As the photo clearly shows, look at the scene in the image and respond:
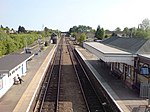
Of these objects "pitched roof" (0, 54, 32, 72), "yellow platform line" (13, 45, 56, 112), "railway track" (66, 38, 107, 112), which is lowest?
"railway track" (66, 38, 107, 112)

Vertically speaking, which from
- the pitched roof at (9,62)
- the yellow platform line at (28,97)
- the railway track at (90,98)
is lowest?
the railway track at (90,98)

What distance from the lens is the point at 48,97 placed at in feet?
70.5

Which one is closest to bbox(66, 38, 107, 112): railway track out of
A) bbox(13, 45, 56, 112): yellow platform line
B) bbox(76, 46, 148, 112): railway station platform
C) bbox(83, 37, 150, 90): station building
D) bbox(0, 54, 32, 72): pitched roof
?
bbox(76, 46, 148, 112): railway station platform

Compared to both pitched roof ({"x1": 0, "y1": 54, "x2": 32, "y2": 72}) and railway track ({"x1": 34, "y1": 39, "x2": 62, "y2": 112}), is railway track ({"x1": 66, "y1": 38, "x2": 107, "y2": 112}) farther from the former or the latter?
pitched roof ({"x1": 0, "y1": 54, "x2": 32, "y2": 72})

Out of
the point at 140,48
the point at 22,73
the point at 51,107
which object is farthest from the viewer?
the point at 22,73

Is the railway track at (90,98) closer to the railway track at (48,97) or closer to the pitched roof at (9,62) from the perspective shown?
the railway track at (48,97)

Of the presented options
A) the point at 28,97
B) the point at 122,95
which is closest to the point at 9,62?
the point at 28,97

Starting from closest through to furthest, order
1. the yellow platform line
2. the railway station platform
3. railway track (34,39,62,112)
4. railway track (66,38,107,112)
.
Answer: the yellow platform line < the railway station platform < railway track (34,39,62,112) < railway track (66,38,107,112)

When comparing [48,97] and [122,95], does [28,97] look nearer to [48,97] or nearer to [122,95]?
[48,97]

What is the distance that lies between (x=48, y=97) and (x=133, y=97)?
261 inches

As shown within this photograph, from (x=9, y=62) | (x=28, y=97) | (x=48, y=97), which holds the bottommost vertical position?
(x=48, y=97)

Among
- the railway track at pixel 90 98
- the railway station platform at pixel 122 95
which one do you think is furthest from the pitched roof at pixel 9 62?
the railway station platform at pixel 122 95

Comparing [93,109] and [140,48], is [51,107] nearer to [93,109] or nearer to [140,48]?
[93,109]

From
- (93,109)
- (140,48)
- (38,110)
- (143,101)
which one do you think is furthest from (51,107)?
(140,48)
